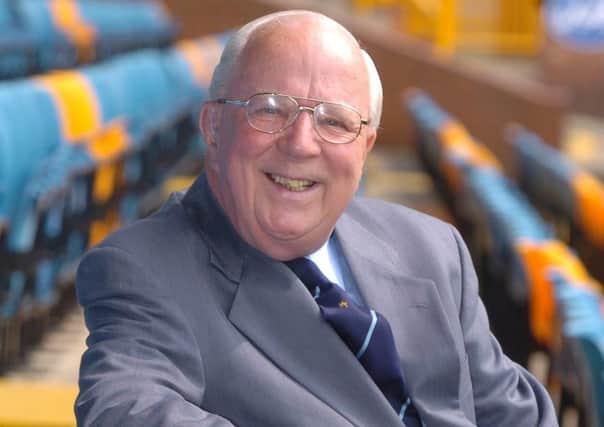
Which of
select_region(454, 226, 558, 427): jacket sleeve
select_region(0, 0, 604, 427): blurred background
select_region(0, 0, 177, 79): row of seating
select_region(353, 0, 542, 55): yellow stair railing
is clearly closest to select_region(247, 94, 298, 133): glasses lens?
select_region(454, 226, 558, 427): jacket sleeve

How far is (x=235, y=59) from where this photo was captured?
92cm

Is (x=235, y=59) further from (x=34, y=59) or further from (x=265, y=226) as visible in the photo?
(x=34, y=59)

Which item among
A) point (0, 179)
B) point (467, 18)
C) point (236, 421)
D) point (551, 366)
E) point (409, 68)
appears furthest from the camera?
point (467, 18)

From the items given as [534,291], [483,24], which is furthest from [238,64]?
[483,24]

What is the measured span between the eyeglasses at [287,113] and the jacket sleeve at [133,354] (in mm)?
139

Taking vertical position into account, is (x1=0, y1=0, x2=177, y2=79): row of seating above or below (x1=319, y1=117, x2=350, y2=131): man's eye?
below

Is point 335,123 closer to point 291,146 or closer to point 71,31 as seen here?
point 291,146

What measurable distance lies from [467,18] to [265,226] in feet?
25.8

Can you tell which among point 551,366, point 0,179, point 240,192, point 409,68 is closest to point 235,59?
point 240,192

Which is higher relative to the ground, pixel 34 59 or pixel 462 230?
pixel 462 230

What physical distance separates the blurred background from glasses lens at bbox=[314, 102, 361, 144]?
15.0 inches

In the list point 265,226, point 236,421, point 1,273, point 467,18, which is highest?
point 265,226

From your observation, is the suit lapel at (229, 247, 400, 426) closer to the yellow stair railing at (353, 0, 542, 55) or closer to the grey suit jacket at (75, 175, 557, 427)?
the grey suit jacket at (75, 175, 557, 427)

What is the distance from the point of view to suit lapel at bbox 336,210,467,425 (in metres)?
0.96
